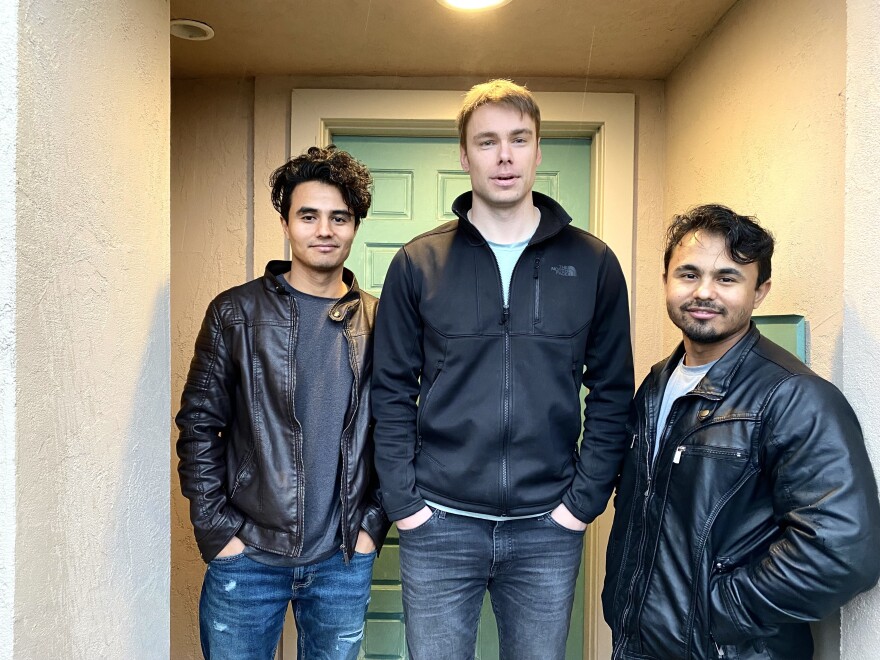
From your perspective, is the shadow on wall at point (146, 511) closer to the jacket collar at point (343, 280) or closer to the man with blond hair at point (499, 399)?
the jacket collar at point (343, 280)

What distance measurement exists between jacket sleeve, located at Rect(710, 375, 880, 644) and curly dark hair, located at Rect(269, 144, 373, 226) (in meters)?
1.22

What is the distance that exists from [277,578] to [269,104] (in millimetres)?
1981

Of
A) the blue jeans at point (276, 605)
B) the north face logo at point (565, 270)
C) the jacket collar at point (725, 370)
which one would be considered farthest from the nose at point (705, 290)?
the blue jeans at point (276, 605)

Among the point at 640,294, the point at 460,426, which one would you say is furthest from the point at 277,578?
the point at 640,294

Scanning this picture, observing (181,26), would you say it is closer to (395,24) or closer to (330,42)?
(330,42)

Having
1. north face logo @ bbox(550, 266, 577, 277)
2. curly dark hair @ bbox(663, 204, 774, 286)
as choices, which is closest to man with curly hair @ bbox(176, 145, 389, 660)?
north face logo @ bbox(550, 266, 577, 277)

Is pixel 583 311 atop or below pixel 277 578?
atop

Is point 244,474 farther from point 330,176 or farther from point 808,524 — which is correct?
point 808,524

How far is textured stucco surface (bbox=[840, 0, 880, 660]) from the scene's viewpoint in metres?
1.31

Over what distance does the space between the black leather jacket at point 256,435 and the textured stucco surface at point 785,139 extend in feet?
3.95

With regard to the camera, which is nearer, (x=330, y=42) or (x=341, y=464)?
(x=341, y=464)

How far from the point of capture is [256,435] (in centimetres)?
179

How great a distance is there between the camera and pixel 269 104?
2809 millimetres

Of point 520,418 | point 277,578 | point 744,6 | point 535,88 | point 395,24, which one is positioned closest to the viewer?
point 520,418
